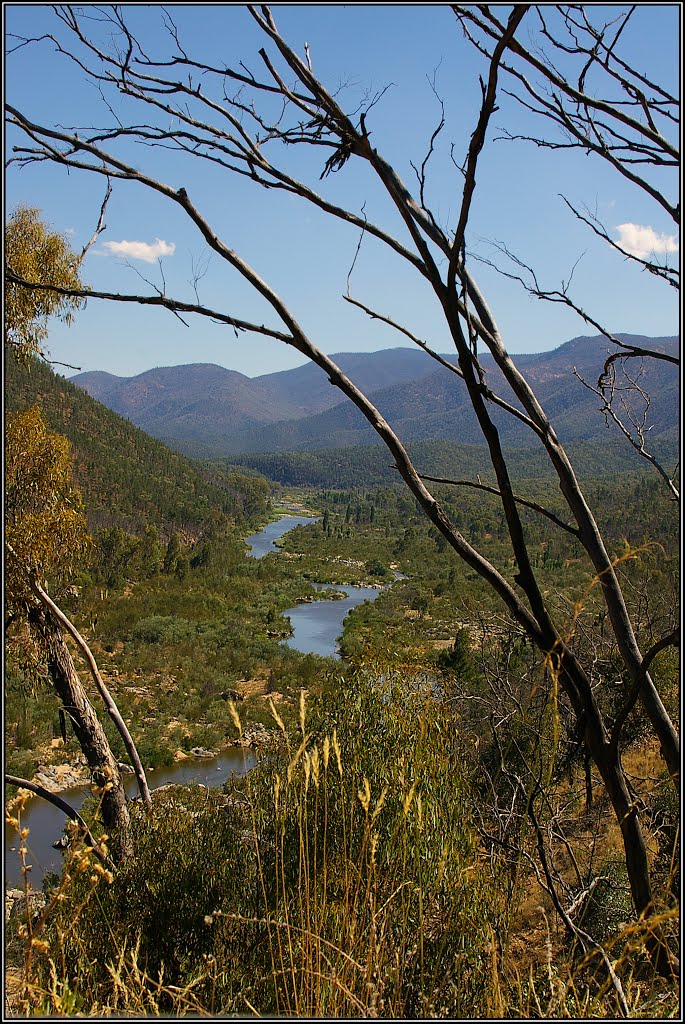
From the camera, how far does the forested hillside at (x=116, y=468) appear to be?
2797 cm

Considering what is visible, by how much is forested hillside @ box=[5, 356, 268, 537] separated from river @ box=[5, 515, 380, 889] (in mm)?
5310

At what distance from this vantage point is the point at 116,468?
107 ft

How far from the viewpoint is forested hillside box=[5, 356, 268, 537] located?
28.0 meters

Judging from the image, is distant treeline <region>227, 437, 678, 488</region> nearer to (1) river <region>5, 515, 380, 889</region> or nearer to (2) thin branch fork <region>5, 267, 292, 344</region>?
(1) river <region>5, 515, 380, 889</region>

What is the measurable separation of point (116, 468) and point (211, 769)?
73.3 ft

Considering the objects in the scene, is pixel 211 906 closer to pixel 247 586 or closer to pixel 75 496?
pixel 75 496

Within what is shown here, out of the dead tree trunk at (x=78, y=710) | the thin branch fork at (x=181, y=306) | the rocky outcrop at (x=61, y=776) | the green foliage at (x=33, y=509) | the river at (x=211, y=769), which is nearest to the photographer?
the thin branch fork at (x=181, y=306)

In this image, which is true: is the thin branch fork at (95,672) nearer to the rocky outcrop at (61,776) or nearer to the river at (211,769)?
the river at (211,769)

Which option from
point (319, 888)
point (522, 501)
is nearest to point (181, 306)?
point (522, 501)

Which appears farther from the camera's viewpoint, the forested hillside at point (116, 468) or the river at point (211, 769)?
the forested hillside at point (116, 468)

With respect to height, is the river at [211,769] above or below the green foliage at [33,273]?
below

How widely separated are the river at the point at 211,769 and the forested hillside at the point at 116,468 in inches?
209

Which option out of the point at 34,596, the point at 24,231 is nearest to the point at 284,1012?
the point at 34,596

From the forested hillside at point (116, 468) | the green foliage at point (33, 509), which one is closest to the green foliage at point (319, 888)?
the green foliage at point (33, 509)
